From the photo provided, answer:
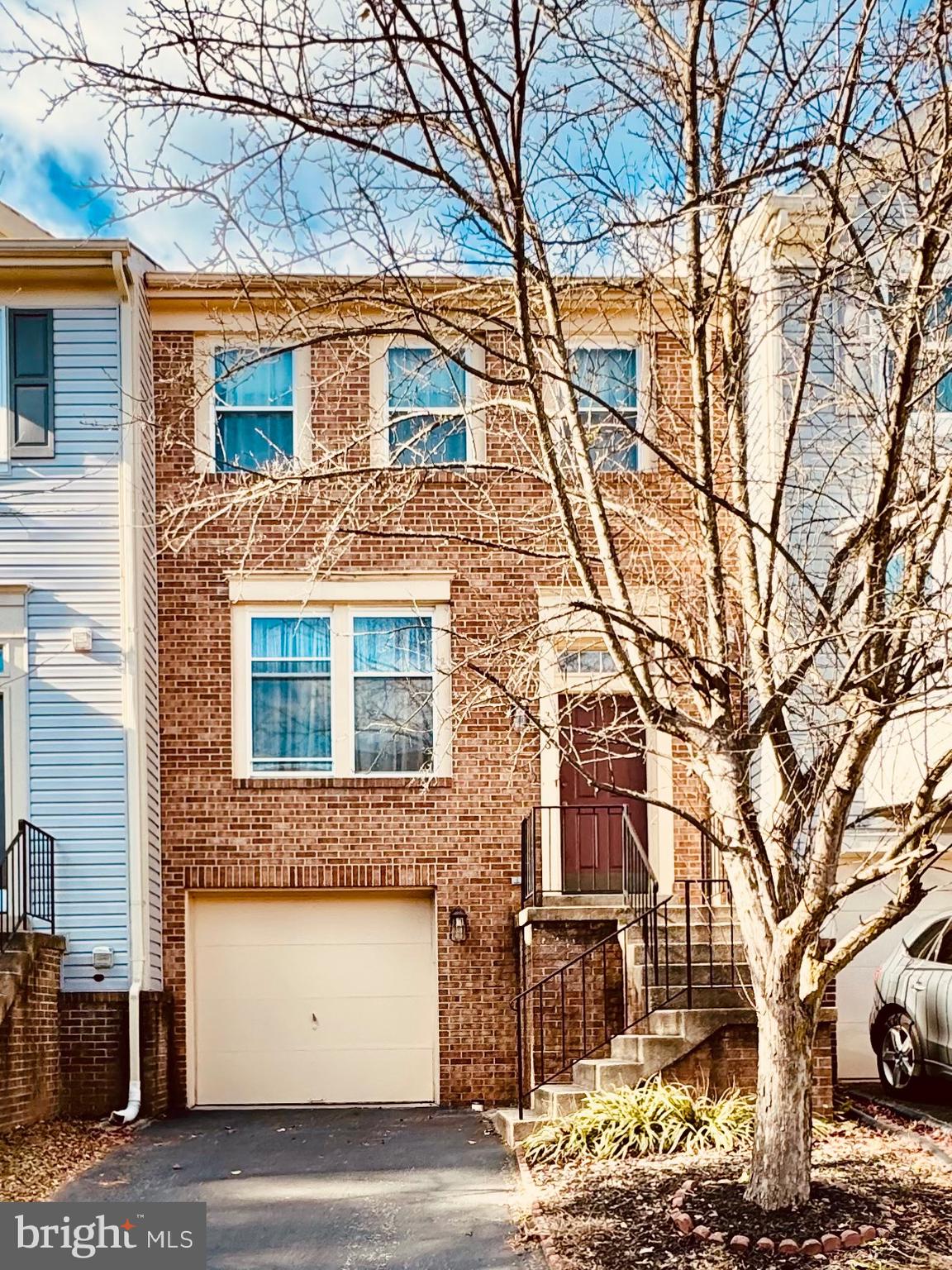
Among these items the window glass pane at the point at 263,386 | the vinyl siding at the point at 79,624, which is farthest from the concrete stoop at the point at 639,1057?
the window glass pane at the point at 263,386

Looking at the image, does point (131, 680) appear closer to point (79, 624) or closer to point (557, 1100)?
point (79, 624)

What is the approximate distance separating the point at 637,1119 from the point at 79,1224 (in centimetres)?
354

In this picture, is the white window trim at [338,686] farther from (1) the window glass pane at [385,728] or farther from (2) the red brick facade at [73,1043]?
(2) the red brick facade at [73,1043]

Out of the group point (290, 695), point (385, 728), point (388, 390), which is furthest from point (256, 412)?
point (385, 728)

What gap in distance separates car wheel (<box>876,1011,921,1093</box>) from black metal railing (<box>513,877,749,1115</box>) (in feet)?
4.54

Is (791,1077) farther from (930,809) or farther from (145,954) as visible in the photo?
(145,954)

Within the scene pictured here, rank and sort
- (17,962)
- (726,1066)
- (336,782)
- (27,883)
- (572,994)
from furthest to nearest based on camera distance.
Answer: (336,782), (572,994), (27,883), (17,962), (726,1066)

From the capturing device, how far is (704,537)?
27.1 feet

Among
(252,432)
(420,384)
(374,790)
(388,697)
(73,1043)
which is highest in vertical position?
(420,384)

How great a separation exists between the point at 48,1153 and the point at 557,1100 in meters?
3.63

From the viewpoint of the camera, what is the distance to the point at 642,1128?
32.5 feet

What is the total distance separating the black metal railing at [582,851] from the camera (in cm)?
1360

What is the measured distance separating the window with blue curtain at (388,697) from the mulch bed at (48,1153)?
3870 mm

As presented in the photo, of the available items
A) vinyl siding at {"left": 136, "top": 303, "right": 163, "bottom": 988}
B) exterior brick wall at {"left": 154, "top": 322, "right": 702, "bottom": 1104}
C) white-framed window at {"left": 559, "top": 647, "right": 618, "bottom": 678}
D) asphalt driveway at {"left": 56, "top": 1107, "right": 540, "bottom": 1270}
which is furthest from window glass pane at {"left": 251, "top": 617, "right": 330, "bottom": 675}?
asphalt driveway at {"left": 56, "top": 1107, "right": 540, "bottom": 1270}
